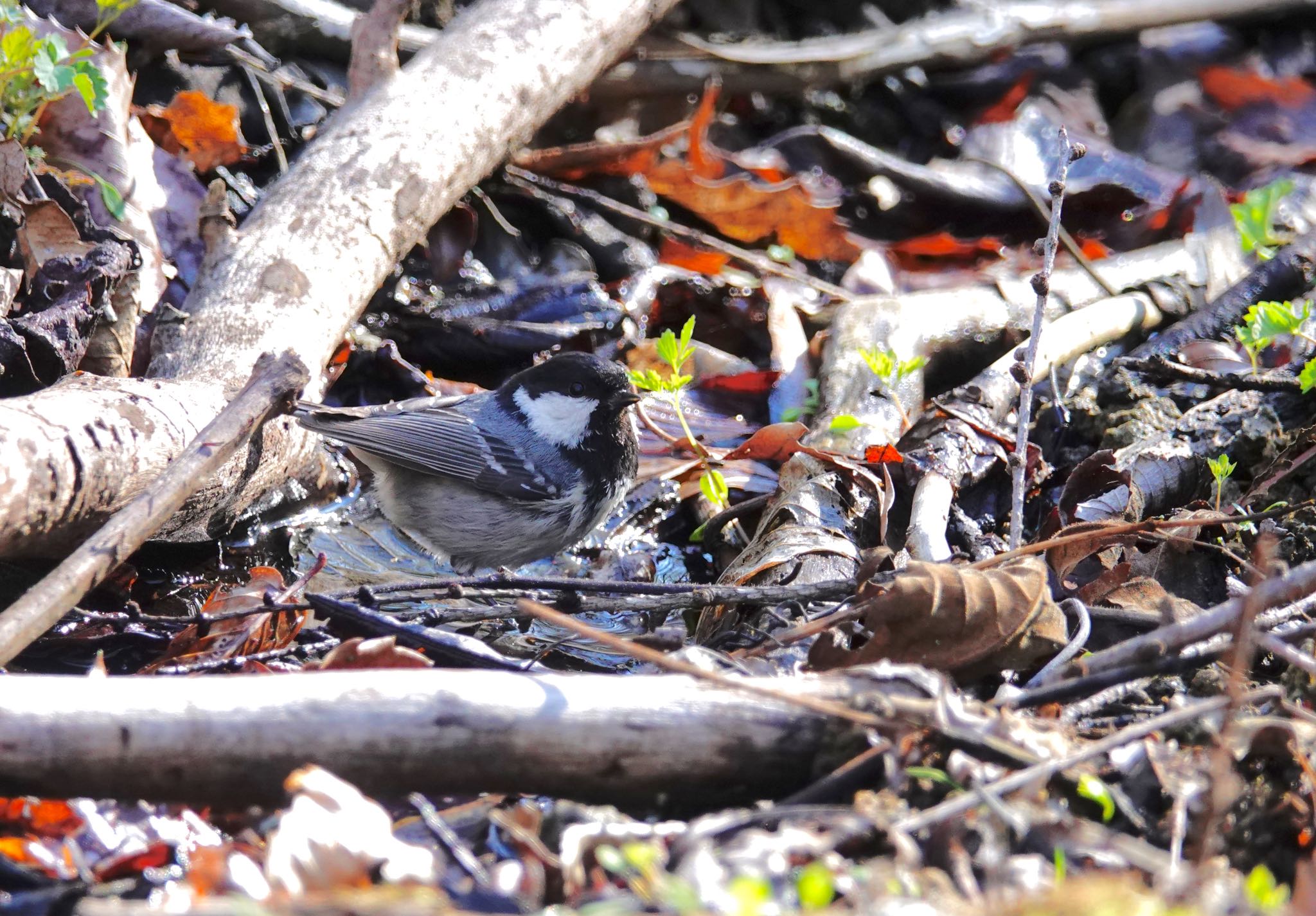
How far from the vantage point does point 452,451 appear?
4.21 meters

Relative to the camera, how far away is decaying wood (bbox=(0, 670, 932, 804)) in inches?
74.7

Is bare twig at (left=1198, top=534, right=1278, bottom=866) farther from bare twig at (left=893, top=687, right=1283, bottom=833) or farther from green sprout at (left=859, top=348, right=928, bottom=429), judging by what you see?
green sprout at (left=859, top=348, right=928, bottom=429)

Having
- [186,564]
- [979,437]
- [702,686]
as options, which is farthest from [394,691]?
[979,437]

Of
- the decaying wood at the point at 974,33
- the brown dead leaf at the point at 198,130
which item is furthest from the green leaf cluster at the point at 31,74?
the decaying wood at the point at 974,33

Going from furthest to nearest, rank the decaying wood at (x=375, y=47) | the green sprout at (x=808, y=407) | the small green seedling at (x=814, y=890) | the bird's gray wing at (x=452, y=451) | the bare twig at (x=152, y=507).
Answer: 1. the decaying wood at (x=375, y=47)
2. the green sprout at (x=808, y=407)
3. the bird's gray wing at (x=452, y=451)
4. the bare twig at (x=152, y=507)
5. the small green seedling at (x=814, y=890)

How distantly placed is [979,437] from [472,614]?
5.70 ft

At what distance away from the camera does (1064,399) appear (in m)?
A: 4.22

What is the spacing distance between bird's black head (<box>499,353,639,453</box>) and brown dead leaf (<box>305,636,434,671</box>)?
6.08ft

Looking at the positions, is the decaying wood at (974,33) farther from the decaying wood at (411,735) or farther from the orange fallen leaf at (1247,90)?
the decaying wood at (411,735)

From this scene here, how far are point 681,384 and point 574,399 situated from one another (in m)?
0.55

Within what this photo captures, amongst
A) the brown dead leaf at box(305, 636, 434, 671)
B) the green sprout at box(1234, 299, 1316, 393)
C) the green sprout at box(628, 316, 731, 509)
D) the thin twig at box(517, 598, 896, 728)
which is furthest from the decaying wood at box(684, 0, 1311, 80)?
the thin twig at box(517, 598, 896, 728)

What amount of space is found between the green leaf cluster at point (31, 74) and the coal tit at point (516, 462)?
4.25 feet

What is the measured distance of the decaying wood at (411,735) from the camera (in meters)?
1.90

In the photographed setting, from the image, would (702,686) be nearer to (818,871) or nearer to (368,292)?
(818,871)
